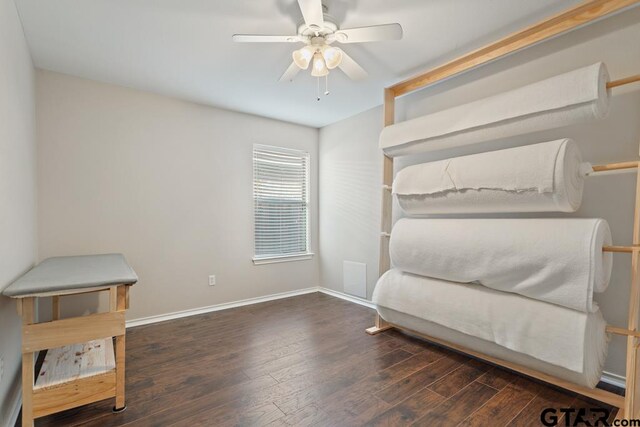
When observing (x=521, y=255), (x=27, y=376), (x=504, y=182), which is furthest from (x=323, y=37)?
(x=27, y=376)

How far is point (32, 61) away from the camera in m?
2.43

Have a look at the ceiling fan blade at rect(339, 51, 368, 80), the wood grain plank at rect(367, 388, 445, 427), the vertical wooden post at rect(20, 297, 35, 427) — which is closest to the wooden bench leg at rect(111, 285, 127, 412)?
the vertical wooden post at rect(20, 297, 35, 427)

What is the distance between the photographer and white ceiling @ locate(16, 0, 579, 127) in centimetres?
183

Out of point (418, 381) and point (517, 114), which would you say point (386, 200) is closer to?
point (517, 114)

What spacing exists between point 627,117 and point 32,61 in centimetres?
420

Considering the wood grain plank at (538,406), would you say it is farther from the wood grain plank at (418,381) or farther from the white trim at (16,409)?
the white trim at (16,409)

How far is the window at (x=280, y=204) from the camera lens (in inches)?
152

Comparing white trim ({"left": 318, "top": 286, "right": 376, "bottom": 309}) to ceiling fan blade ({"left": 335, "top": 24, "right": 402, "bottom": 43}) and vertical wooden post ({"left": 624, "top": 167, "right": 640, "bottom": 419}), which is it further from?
ceiling fan blade ({"left": 335, "top": 24, "right": 402, "bottom": 43})

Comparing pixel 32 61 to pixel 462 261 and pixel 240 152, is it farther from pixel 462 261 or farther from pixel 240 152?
pixel 462 261

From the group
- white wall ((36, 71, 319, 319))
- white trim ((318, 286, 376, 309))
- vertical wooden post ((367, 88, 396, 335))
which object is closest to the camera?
white wall ((36, 71, 319, 319))

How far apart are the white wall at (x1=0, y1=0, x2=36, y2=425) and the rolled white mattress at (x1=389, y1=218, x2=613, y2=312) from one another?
2.44 metres

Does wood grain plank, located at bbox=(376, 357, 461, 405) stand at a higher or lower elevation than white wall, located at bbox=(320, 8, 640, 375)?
lower

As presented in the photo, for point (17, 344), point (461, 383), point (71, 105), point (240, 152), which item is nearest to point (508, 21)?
point (461, 383)

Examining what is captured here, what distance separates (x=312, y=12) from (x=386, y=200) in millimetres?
1711
